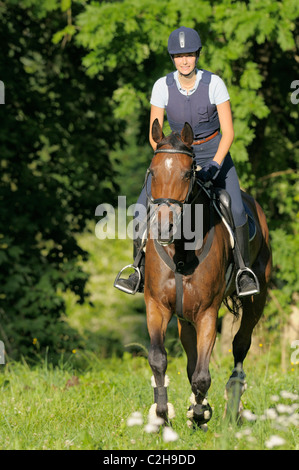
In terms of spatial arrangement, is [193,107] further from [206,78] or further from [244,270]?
[244,270]

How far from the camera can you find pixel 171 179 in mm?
5316

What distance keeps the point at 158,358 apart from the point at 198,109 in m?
2.17

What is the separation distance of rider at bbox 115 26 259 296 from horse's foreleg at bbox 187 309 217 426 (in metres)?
0.63

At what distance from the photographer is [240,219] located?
6477 millimetres

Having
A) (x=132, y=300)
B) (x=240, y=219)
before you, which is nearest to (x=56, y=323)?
Answer: (x=240, y=219)

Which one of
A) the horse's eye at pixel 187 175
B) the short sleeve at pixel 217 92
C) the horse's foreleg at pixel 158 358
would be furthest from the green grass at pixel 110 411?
the short sleeve at pixel 217 92

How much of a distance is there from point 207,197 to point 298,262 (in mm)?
5792

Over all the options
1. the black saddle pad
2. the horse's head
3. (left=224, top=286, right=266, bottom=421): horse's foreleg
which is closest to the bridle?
the horse's head

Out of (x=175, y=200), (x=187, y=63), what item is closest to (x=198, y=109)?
(x=187, y=63)

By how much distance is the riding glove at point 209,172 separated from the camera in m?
6.00

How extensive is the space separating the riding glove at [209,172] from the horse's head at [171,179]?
469 millimetres

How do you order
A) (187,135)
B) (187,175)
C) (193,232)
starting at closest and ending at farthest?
(187,175), (187,135), (193,232)

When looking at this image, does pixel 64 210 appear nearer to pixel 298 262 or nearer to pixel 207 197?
pixel 298 262

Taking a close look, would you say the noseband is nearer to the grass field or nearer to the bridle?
the bridle
